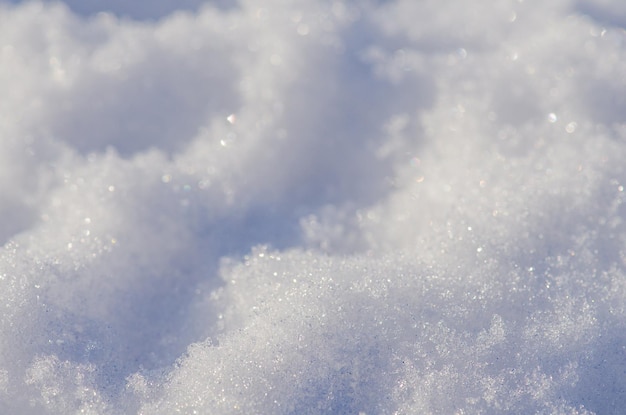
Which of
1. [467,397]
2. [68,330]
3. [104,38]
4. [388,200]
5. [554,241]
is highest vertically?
[104,38]

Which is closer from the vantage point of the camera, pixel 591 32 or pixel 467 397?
pixel 467 397

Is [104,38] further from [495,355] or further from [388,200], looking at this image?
[495,355]

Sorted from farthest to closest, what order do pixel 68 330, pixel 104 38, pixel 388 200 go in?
pixel 104 38 < pixel 388 200 < pixel 68 330

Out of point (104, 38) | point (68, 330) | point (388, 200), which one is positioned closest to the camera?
point (68, 330)

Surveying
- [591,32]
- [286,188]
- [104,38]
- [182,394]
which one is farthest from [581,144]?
[104,38]

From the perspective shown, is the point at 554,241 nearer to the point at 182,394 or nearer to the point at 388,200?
the point at 388,200

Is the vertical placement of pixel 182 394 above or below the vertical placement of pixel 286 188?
below
